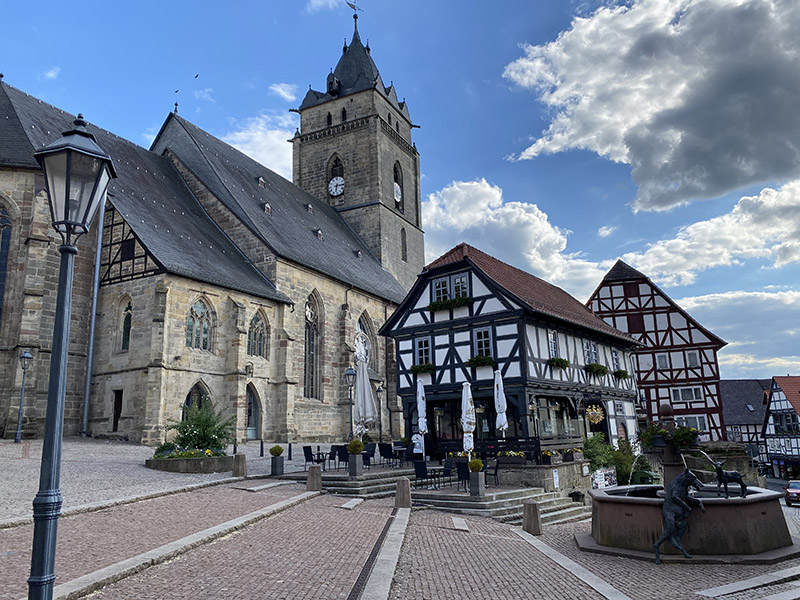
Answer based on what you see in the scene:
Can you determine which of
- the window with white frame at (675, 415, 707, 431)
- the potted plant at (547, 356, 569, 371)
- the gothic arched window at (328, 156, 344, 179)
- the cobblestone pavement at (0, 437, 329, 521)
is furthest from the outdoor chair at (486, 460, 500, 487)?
the gothic arched window at (328, 156, 344, 179)

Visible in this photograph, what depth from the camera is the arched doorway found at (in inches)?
1057

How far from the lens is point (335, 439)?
3114 cm

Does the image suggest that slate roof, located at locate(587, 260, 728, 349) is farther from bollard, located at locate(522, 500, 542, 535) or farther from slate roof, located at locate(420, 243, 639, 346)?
bollard, located at locate(522, 500, 542, 535)

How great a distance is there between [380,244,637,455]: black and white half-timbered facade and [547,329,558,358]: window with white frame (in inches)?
1.5

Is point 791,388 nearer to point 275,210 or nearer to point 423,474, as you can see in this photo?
point 275,210

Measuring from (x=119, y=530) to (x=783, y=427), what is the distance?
43092 millimetres

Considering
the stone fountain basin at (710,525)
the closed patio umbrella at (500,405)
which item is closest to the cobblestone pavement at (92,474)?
the closed patio umbrella at (500,405)

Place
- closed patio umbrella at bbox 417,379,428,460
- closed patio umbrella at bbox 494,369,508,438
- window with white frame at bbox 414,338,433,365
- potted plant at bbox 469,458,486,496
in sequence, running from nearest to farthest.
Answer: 1. potted plant at bbox 469,458,486,496
2. closed patio umbrella at bbox 494,369,508,438
3. closed patio umbrella at bbox 417,379,428,460
4. window with white frame at bbox 414,338,433,365

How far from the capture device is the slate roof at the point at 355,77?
157ft

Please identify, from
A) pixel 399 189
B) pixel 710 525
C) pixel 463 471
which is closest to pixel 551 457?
pixel 463 471

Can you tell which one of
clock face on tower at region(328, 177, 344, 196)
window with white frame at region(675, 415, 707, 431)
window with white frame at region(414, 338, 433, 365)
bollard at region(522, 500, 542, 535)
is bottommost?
bollard at region(522, 500, 542, 535)

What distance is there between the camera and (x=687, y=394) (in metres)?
37.3

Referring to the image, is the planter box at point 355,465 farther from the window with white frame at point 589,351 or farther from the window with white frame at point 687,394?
the window with white frame at point 687,394

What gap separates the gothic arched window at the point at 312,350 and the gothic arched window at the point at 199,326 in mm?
6893
